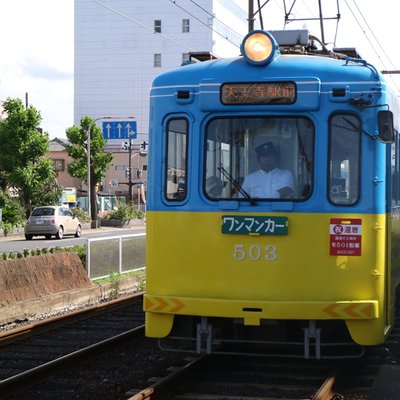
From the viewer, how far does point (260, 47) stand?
6.77 meters

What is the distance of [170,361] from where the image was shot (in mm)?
8117

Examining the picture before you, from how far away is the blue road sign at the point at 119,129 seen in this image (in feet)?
148

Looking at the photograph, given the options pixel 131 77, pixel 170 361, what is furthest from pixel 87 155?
pixel 170 361

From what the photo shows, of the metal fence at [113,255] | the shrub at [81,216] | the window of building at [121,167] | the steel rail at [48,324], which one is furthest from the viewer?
the window of building at [121,167]

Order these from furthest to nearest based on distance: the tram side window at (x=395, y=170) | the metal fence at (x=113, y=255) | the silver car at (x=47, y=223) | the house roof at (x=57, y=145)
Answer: the house roof at (x=57, y=145) → the silver car at (x=47, y=223) → the metal fence at (x=113, y=255) → the tram side window at (x=395, y=170)

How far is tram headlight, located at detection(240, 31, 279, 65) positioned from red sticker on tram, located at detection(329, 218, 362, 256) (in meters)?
1.58

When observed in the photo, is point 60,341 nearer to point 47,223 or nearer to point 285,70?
point 285,70

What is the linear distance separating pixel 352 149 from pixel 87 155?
136 feet

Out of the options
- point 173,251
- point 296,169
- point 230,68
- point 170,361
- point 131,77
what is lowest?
point 170,361

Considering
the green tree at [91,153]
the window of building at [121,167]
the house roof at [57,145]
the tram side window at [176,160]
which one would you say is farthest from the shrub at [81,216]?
the house roof at [57,145]

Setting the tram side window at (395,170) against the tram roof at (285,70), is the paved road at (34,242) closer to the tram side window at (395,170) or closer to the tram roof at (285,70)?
the tram side window at (395,170)

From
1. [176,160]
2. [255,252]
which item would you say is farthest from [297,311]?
[176,160]

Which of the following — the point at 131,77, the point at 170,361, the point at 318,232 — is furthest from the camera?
the point at 131,77

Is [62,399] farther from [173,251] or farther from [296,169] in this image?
[296,169]
